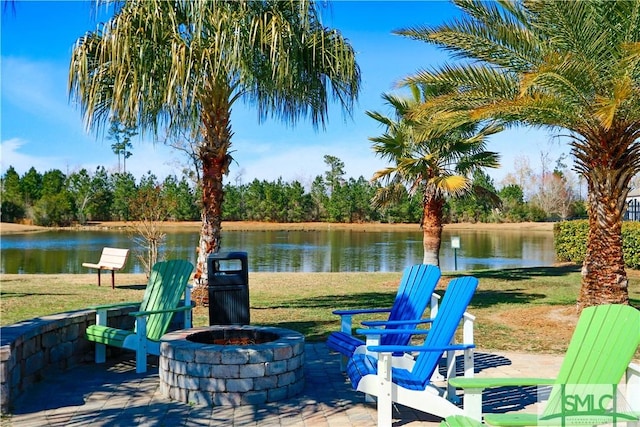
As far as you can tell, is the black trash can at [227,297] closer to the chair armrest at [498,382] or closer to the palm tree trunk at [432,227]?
the chair armrest at [498,382]

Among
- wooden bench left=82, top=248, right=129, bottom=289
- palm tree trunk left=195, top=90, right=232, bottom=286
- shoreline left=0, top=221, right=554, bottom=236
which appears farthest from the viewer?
shoreline left=0, top=221, right=554, bottom=236

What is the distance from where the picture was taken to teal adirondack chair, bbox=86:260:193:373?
6.25 m

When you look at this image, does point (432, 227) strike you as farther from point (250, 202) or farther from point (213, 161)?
point (250, 202)

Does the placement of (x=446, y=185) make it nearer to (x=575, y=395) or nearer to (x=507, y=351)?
(x=507, y=351)

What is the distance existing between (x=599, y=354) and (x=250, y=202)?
64.8m

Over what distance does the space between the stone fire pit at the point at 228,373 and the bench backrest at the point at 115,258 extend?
8.83 metres

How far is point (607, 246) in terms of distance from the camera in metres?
9.57

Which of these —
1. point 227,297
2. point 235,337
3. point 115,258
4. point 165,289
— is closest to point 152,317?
point 165,289

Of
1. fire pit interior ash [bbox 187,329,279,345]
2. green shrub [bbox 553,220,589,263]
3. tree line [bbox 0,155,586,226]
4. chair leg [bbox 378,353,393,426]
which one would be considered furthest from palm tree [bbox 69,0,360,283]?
tree line [bbox 0,155,586,226]

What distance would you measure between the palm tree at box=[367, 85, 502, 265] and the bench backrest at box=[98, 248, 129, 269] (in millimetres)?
6863

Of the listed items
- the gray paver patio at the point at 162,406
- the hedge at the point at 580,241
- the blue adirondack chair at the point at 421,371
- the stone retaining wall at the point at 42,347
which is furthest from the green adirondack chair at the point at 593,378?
the hedge at the point at 580,241

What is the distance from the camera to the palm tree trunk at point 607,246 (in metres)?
9.45

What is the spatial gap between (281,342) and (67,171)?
72.4m

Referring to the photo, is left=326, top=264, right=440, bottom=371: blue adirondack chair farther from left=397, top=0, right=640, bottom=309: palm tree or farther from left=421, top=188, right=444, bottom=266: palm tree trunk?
left=421, top=188, right=444, bottom=266: palm tree trunk
